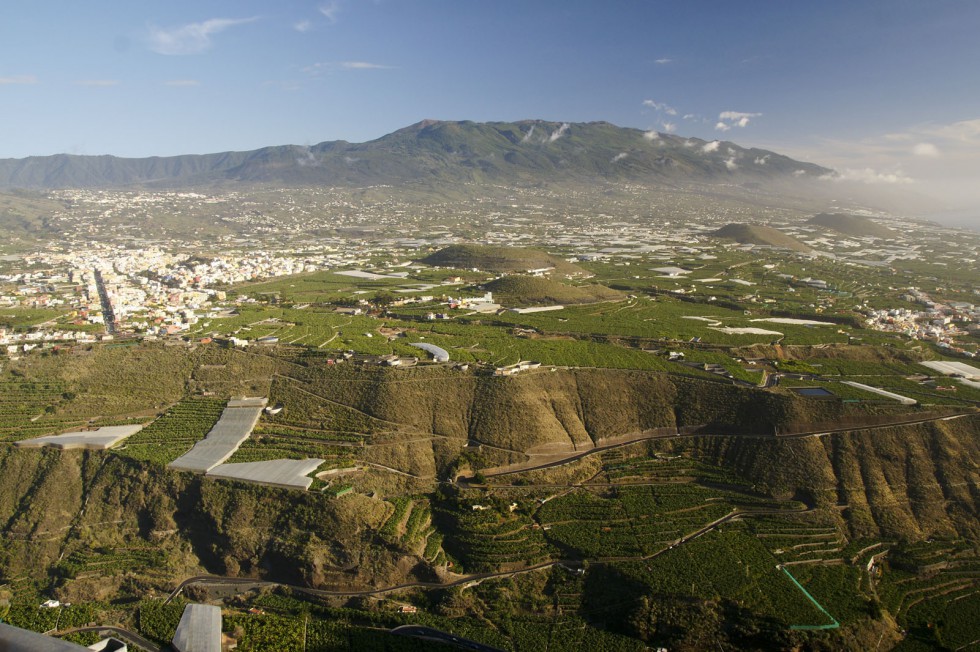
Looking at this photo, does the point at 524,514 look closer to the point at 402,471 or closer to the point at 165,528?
the point at 402,471

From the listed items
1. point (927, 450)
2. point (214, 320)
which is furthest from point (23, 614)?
point (927, 450)

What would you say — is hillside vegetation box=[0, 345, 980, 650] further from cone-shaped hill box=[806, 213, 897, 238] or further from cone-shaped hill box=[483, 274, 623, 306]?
cone-shaped hill box=[806, 213, 897, 238]

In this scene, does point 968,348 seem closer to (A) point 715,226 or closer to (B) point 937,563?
(B) point 937,563

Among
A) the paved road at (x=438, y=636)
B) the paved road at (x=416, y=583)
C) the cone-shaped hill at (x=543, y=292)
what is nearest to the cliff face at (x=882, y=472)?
the paved road at (x=416, y=583)

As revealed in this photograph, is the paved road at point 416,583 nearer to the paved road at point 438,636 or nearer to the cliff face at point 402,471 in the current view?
the cliff face at point 402,471

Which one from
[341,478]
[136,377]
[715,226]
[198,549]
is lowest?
[198,549]

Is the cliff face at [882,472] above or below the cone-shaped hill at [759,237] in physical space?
below
